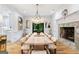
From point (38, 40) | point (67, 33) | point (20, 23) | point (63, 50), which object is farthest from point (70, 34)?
point (20, 23)

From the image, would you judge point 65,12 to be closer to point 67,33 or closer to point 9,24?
point 67,33

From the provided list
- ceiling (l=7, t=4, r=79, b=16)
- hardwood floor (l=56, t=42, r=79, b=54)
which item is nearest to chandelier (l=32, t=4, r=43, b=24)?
ceiling (l=7, t=4, r=79, b=16)

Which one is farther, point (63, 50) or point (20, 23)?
point (20, 23)

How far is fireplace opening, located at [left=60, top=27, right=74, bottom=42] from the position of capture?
2141 millimetres

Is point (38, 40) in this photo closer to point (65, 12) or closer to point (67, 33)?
point (67, 33)

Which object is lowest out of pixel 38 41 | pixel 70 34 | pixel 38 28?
pixel 38 41

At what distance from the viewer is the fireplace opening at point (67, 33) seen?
7.02 ft

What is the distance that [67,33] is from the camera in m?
2.23

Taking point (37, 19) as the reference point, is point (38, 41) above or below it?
below

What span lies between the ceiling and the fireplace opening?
0.40 meters

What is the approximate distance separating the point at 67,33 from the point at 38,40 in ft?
1.94
